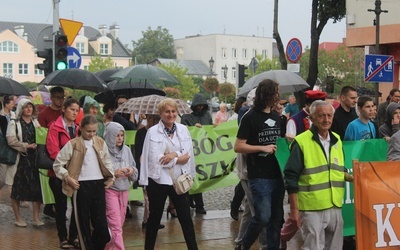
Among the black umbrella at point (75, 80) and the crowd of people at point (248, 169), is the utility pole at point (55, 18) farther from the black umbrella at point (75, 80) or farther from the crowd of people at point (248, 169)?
the crowd of people at point (248, 169)

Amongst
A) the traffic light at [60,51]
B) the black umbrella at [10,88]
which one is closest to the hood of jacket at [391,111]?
the black umbrella at [10,88]

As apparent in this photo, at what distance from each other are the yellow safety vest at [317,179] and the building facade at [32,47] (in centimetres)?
9554

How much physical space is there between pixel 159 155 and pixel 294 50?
12433 millimetres

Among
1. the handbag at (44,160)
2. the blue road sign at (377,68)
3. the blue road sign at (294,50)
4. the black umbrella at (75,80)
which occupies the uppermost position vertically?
the blue road sign at (294,50)

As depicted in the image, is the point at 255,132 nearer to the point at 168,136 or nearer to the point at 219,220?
the point at 168,136

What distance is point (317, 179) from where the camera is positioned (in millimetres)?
7598

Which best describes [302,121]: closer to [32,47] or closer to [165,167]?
[165,167]

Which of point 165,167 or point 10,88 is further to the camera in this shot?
point 10,88

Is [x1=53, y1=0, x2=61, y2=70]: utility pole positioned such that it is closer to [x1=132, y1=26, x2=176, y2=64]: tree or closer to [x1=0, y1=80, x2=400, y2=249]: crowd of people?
[x1=0, y1=80, x2=400, y2=249]: crowd of people

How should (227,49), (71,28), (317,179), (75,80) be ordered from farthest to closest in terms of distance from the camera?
(227,49), (71,28), (75,80), (317,179)

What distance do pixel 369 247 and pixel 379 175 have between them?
0.70 metres

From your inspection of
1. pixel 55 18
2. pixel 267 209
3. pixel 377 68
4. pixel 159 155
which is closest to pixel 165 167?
pixel 159 155

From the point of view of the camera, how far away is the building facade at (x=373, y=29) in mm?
30000

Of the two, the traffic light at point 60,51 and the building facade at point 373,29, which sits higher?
the building facade at point 373,29
